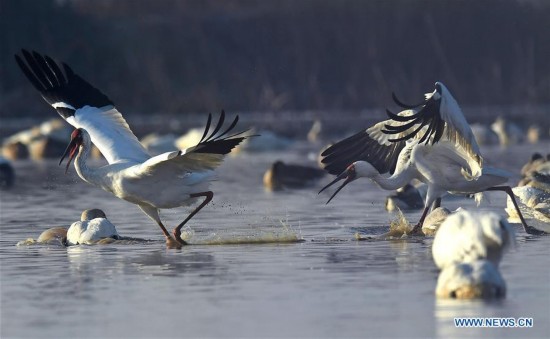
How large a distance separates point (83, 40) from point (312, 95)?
9.02 metres

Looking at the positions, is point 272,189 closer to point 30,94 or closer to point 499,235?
point 499,235

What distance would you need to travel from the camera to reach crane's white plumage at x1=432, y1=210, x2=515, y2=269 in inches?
377

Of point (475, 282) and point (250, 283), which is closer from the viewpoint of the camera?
point (475, 282)

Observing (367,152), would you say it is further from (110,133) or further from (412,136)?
(110,133)

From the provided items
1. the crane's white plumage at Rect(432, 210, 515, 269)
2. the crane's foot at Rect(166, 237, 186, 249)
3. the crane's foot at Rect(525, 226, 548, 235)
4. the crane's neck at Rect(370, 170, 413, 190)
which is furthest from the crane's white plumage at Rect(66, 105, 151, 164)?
the crane's white plumage at Rect(432, 210, 515, 269)

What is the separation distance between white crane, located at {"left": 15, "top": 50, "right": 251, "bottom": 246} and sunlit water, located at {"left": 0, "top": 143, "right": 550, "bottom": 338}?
0.48 meters

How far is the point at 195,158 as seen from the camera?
42.5 ft

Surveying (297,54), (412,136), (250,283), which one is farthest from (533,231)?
(297,54)

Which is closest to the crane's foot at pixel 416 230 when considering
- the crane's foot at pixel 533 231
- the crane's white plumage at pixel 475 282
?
the crane's foot at pixel 533 231

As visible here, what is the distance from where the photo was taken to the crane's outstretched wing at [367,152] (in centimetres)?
1591

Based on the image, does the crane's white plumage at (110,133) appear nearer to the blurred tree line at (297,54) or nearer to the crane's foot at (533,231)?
the crane's foot at (533,231)

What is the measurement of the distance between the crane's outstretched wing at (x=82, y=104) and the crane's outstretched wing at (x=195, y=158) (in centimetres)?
96

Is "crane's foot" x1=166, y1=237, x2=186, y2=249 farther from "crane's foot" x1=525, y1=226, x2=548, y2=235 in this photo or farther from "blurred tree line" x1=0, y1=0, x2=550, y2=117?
"blurred tree line" x1=0, y1=0, x2=550, y2=117

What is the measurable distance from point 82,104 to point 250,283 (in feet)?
16.1
